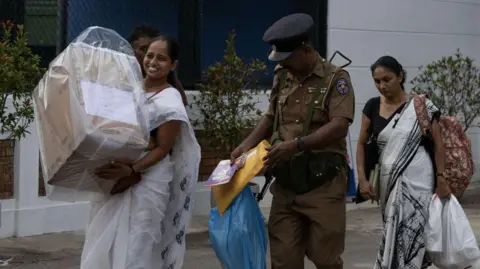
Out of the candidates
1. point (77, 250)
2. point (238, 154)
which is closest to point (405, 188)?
point (238, 154)

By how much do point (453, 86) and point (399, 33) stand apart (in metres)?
0.97

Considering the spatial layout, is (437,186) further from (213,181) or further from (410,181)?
(213,181)

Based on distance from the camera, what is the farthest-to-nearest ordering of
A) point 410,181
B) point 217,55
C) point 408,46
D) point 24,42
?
point 408,46 < point 217,55 < point 24,42 < point 410,181

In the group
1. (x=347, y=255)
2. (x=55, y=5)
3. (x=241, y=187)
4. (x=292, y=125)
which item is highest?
(x=55, y=5)

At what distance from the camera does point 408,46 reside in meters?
11.5

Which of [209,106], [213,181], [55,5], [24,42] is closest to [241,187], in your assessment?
[213,181]

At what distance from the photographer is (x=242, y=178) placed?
4.77 meters

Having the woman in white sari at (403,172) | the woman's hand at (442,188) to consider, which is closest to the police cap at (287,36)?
the woman in white sari at (403,172)

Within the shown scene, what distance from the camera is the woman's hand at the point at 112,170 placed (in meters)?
4.45

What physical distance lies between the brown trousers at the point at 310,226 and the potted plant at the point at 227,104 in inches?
140

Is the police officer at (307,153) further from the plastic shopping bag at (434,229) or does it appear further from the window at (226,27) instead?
the window at (226,27)

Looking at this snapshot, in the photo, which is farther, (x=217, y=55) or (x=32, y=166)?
(x=217, y=55)

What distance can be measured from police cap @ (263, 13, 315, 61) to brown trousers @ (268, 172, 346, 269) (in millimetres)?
760

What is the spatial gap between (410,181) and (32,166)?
12.9 ft
